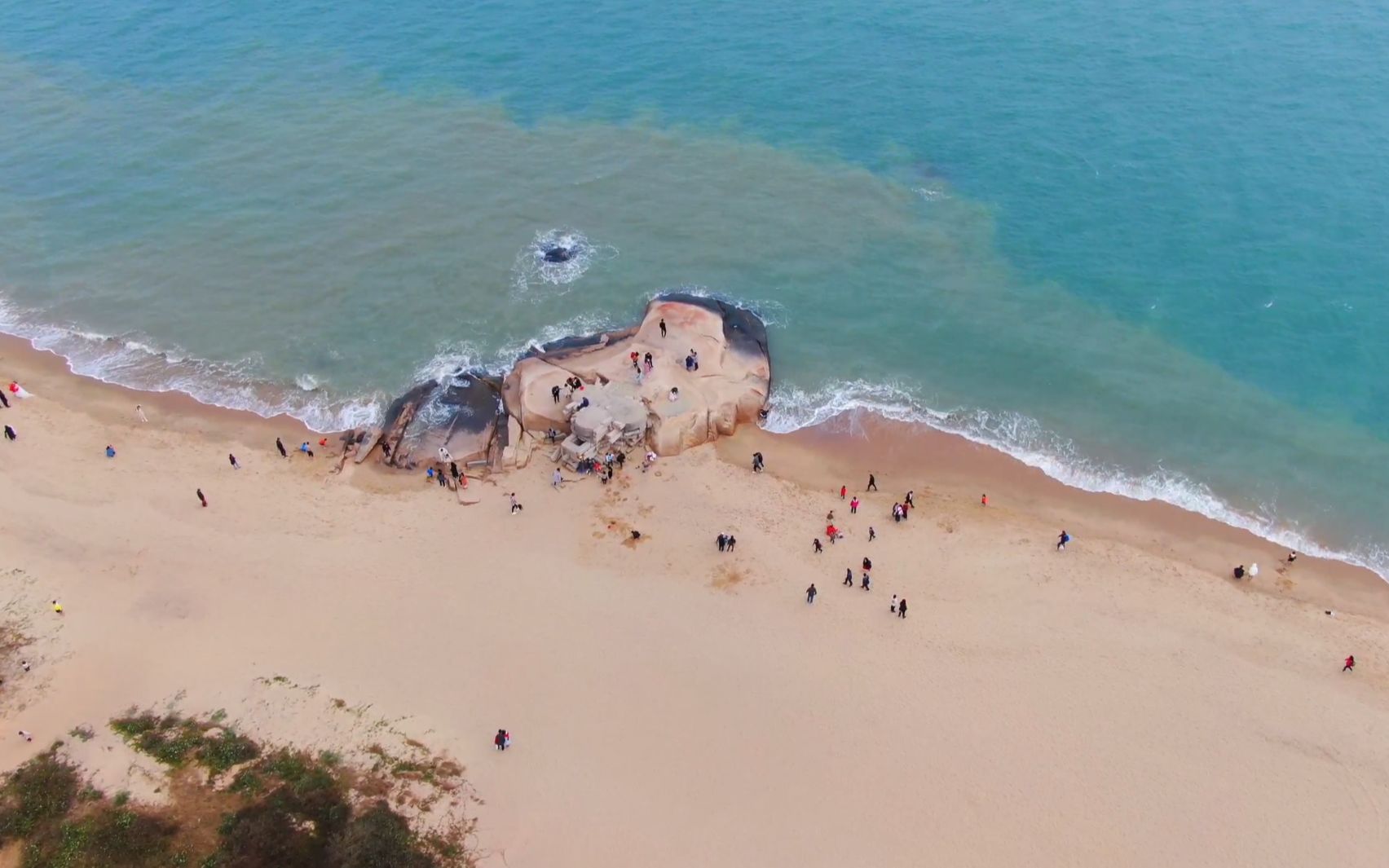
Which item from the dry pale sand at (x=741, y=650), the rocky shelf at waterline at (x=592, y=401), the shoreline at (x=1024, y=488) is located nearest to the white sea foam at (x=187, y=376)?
the shoreline at (x=1024, y=488)

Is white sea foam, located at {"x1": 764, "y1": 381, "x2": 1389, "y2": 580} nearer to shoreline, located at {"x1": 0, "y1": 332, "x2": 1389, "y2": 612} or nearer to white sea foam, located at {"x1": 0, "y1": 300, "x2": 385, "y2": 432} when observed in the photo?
shoreline, located at {"x1": 0, "y1": 332, "x2": 1389, "y2": 612}

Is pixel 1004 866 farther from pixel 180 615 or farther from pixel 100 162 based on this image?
pixel 100 162

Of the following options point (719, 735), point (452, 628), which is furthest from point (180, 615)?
point (719, 735)

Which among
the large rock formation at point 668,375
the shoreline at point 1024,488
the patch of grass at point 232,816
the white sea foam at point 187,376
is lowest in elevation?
the patch of grass at point 232,816

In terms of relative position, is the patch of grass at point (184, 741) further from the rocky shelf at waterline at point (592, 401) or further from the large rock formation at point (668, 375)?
the large rock formation at point (668, 375)

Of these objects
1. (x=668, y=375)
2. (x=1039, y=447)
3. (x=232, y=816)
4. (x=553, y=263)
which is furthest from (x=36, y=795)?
(x=1039, y=447)
